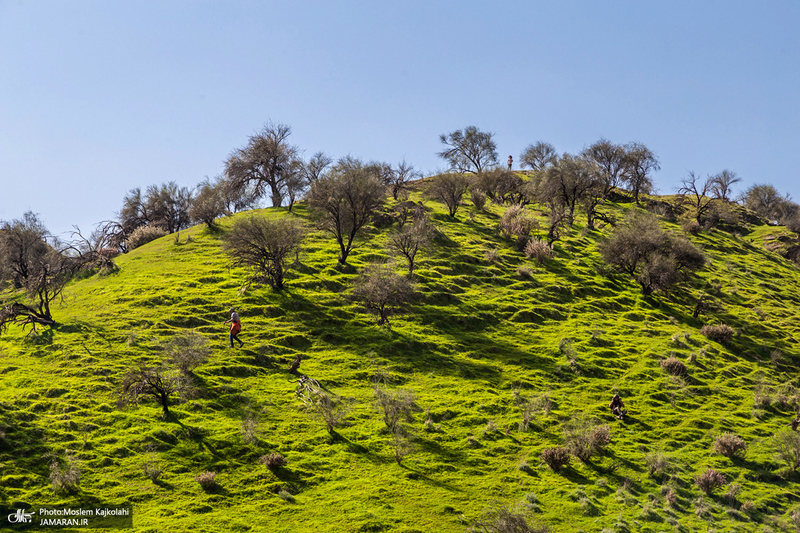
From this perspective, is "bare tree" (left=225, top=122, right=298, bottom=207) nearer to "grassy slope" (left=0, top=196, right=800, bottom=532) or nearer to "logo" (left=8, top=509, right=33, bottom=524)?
"grassy slope" (left=0, top=196, right=800, bottom=532)

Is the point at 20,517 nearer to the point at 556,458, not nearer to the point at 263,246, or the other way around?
the point at 556,458

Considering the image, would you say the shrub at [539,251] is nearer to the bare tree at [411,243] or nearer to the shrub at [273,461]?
the bare tree at [411,243]

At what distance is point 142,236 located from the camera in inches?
1949

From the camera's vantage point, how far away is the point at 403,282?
32.1 metres

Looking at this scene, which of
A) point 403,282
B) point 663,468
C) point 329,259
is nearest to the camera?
point 663,468

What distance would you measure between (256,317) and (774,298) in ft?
146

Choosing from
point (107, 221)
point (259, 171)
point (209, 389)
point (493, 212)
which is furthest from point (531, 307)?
point (107, 221)

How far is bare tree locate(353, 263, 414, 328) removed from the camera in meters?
30.1

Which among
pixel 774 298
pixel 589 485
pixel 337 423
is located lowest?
pixel 589 485

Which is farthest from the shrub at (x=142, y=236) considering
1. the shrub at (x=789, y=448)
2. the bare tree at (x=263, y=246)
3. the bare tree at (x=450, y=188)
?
the shrub at (x=789, y=448)

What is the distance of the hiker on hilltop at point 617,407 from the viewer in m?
23.5

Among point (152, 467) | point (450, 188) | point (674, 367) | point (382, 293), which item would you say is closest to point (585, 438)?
point (674, 367)

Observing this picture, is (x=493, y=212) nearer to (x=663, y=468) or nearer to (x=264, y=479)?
(x=663, y=468)

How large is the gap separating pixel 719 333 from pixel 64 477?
1461 inches
